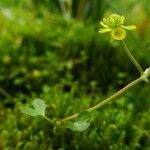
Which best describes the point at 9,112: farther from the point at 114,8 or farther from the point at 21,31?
the point at 114,8

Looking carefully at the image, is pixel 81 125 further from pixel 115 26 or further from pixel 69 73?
pixel 69 73

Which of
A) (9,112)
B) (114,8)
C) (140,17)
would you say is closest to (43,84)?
(9,112)

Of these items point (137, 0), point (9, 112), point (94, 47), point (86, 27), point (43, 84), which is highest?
point (137, 0)

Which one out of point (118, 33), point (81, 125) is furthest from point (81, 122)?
point (118, 33)

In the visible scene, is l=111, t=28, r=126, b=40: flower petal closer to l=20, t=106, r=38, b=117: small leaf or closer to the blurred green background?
the blurred green background

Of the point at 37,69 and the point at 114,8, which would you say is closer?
the point at 37,69

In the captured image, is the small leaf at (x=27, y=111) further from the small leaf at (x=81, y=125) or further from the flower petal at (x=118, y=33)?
the flower petal at (x=118, y=33)

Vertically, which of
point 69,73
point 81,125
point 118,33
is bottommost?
point 81,125

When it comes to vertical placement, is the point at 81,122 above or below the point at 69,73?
below

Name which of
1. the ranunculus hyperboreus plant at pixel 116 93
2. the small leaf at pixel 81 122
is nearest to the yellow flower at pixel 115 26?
the ranunculus hyperboreus plant at pixel 116 93
